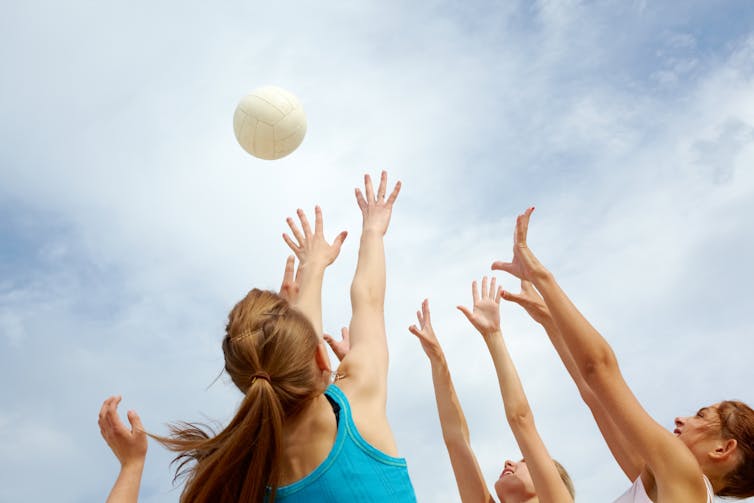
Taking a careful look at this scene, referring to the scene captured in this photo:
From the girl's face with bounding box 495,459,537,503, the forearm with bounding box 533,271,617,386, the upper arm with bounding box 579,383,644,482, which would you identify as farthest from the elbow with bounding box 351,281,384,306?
the girl's face with bounding box 495,459,537,503

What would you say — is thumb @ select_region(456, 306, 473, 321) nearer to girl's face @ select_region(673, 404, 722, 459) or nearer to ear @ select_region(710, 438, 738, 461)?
girl's face @ select_region(673, 404, 722, 459)

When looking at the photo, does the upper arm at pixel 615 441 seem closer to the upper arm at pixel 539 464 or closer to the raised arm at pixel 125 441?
the upper arm at pixel 539 464

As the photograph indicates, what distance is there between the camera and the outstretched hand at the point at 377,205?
16.9ft

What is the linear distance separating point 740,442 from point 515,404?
1897 millimetres

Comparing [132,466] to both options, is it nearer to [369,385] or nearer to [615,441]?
[369,385]

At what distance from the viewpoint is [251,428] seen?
3.20 metres

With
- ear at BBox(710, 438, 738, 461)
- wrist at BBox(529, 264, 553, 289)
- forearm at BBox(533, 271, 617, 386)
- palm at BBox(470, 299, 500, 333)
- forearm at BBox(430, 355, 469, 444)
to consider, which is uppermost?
palm at BBox(470, 299, 500, 333)

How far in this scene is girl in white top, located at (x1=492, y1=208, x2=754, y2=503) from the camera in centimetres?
411

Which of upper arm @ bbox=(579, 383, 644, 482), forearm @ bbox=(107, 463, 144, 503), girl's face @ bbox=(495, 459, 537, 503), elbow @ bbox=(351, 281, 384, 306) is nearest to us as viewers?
forearm @ bbox=(107, 463, 144, 503)

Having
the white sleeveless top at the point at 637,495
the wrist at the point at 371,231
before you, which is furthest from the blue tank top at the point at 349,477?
the white sleeveless top at the point at 637,495

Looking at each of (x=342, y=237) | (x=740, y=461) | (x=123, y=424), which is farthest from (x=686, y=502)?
(x=123, y=424)

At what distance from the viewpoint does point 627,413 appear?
4.17 meters

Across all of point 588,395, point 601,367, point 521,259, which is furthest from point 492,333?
point 601,367

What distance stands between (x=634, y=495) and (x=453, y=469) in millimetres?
2504
